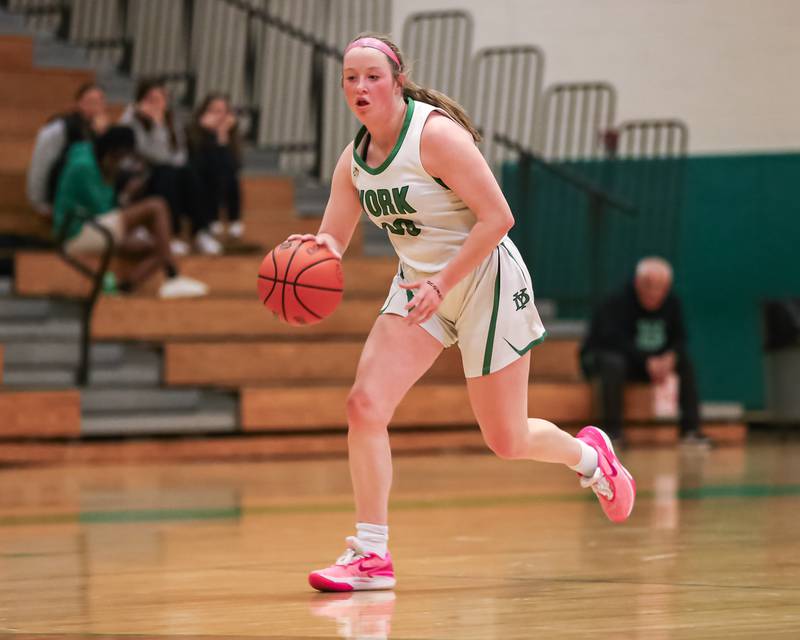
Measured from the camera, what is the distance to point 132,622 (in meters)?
3.76

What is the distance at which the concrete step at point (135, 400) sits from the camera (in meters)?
9.95

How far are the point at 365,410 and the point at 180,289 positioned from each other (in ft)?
21.7

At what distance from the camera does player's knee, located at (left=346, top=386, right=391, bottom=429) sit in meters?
4.29

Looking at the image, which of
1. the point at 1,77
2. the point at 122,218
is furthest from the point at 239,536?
the point at 1,77

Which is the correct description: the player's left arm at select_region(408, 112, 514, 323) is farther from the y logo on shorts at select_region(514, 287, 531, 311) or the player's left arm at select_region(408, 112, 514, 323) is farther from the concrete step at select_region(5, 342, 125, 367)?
the concrete step at select_region(5, 342, 125, 367)

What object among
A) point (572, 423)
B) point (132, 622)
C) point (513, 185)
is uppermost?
point (513, 185)

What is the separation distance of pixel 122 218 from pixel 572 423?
350 centimetres

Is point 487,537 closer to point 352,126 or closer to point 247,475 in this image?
point 247,475

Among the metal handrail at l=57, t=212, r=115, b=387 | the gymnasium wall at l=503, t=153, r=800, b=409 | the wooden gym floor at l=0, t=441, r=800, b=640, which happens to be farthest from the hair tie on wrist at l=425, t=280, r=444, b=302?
the gymnasium wall at l=503, t=153, r=800, b=409

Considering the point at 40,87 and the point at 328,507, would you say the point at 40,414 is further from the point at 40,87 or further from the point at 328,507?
the point at 40,87

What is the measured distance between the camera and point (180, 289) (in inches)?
422

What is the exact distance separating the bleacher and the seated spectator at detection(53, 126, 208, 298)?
0.18m

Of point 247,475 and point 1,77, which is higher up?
point 1,77

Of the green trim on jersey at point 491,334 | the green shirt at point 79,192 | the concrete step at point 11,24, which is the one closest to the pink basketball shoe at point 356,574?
the green trim on jersey at point 491,334
